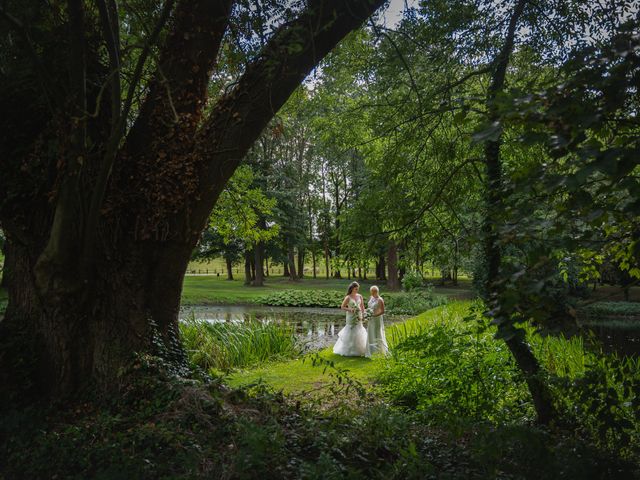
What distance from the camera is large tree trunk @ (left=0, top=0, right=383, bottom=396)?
14.4ft

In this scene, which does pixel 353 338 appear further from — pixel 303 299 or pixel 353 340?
pixel 303 299

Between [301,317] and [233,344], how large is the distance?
876 centimetres

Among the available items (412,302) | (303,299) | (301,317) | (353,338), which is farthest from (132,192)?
(303,299)

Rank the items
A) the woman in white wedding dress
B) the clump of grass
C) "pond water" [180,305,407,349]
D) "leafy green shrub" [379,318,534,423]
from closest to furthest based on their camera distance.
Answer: "leafy green shrub" [379,318,534,423] → the clump of grass → the woman in white wedding dress → "pond water" [180,305,407,349]

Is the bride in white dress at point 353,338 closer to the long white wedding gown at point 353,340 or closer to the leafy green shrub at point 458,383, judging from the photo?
the long white wedding gown at point 353,340

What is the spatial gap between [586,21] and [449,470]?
4668mm

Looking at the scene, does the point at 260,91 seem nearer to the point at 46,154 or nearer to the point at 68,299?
the point at 46,154

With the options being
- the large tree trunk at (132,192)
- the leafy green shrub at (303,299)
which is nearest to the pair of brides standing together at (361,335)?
the large tree trunk at (132,192)

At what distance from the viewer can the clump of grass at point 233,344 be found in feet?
29.2

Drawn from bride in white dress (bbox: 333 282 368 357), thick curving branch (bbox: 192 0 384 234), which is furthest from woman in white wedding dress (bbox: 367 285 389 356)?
thick curving branch (bbox: 192 0 384 234)

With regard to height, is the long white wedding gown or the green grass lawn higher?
the long white wedding gown

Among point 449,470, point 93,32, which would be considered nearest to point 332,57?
point 93,32

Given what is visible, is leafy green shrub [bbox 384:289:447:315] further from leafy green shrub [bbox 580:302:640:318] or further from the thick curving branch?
the thick curving branch

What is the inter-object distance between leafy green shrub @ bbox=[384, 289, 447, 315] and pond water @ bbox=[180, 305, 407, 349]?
3.81ft
